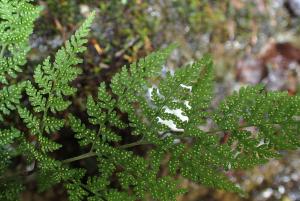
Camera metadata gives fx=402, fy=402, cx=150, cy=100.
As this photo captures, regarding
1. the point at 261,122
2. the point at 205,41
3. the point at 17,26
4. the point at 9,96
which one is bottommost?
the point at 205,41

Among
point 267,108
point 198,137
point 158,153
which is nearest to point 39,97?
point 158,153

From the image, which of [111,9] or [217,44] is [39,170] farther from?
[217,44]

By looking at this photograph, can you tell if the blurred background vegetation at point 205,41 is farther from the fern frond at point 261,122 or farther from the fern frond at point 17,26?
the fern frond at point 261,122

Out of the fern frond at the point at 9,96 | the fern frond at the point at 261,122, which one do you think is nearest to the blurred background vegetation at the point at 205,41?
the fern frond at the point at 9,96

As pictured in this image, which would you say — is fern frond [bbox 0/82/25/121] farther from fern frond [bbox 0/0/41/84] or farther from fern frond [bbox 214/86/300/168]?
fern frond [bbox 214/86/300/168]

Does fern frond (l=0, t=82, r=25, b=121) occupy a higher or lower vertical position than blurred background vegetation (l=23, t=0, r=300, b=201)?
higher

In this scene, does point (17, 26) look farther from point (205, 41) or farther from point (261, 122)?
point (205, 41)

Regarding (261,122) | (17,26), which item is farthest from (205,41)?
(17,26)

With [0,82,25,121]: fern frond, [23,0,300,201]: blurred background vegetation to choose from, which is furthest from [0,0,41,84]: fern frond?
[23,0,300,201]: blurred background vegetation
